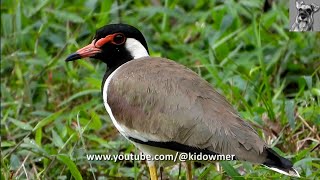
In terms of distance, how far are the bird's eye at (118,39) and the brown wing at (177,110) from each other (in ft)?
0.68

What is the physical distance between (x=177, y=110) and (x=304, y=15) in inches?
75.5

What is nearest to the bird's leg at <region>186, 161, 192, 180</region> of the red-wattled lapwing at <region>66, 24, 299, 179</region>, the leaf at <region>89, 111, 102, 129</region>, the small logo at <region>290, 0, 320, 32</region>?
the red-wattled lapwing at <region>66, 24, 299, 179</region>

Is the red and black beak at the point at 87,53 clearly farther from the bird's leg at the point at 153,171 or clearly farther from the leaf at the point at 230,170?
the leaf at the point at 230,170

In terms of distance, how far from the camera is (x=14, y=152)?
19.4 feet

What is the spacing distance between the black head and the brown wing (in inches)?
7.6

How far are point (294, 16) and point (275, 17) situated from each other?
69 cm

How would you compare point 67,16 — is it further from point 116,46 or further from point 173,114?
point 173,114

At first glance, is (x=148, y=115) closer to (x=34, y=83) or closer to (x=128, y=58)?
(x=128, y=58)

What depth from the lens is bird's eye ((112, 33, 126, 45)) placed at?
17.7 feet

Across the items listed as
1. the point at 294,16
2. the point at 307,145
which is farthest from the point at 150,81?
the point at 294,16

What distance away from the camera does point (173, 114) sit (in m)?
4.80

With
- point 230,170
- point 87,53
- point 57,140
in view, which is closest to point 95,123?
point 57,140

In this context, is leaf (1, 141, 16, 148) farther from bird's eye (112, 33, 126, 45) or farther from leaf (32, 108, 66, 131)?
bird's eye (112, 33, 126, 45)

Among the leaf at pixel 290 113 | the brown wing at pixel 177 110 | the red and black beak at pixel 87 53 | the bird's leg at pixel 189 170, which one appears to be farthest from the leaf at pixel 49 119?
the leaf at pixel 290 113
